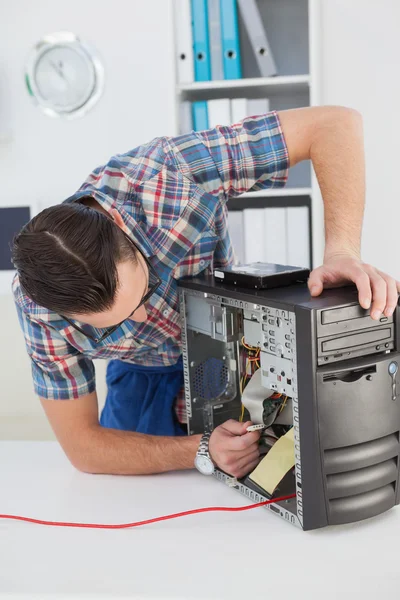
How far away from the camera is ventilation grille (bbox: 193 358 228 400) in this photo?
4.03ft

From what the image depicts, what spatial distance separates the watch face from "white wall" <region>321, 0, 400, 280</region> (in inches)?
79.3

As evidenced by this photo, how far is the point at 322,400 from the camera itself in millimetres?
897

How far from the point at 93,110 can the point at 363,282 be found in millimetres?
2416

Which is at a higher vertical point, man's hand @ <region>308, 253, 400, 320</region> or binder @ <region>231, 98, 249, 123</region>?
binder @ <region>231, 98, 249, 123</region>

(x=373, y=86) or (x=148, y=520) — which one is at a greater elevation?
(x=373, y=86)

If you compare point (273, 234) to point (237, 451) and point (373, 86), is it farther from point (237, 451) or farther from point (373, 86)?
point (237, 451)

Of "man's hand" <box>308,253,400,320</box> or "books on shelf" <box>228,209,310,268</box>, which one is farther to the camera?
"books on shelf" <box>228,209,310,268</box>

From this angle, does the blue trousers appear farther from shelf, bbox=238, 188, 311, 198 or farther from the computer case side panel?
shelf, bbox=238, 188, 311, 198

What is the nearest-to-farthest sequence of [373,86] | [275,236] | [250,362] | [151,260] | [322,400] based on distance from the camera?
[322,400] → [250,362] → [151,260] → [275,236] → [373,86]

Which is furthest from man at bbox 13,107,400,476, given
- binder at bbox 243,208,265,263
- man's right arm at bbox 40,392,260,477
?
binder at bbox 243,208,265,263

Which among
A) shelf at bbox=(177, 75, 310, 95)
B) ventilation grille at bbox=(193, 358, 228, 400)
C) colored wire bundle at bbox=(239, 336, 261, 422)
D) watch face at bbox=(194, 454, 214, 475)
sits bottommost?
watch face at bbox=(194, 454, 214, 475)

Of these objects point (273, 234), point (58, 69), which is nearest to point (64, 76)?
point (58, 69)

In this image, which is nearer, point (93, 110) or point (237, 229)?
point (237, 229)

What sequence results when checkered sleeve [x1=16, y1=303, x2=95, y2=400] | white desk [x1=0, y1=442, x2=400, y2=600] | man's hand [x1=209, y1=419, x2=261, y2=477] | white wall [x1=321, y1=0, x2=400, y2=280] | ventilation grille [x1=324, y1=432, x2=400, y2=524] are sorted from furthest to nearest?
white wall [x1=321, y1=0, x2=400, y2=280] → checkered sleeve [x1=16, y1=303, x2=95, y2=400] → man's hand [x1=209, y1=419, x2=261, y2=477] → ventilation grille [x1=324, y1=432, x2=400, y2=524] → white desk [x1=0, y1=442, x2=400, y2=600]
